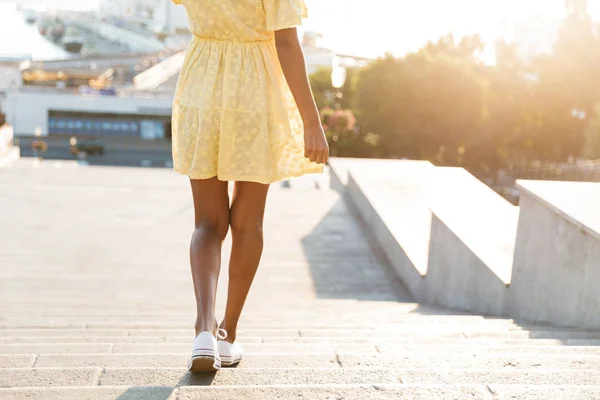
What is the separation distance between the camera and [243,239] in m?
2.54

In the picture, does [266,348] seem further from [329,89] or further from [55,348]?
[329,89]

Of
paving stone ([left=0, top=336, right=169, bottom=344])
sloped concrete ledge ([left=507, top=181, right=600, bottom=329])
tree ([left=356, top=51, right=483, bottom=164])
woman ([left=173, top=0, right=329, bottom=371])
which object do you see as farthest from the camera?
tree ([left=356, top=51, right=483, bottom=164])

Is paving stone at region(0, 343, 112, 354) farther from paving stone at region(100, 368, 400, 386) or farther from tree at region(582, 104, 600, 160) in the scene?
tree at region(582, 104, 600, 160)

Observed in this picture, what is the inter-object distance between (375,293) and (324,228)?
2332 millimetres

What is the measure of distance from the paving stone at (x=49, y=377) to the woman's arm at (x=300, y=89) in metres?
0.96

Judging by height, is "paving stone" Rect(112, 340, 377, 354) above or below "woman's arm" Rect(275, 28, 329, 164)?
below

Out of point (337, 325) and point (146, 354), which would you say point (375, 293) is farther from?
point (146, 354)

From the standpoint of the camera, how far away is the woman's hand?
92.2 inches

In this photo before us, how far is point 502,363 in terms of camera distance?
232 centimetres

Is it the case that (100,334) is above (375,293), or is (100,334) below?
above

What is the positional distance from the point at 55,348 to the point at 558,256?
2439 millimetres

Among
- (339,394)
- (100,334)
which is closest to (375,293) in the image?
(100,334)

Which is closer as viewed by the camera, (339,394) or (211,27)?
(339,394)

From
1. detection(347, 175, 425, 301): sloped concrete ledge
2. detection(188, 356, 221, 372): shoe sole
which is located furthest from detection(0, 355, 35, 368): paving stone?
detection(347, 175, 425, 301): sloped concrete ledge
